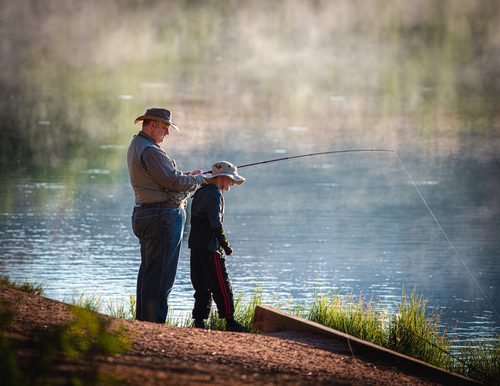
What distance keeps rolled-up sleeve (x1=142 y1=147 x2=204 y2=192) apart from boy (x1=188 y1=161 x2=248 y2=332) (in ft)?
1.28

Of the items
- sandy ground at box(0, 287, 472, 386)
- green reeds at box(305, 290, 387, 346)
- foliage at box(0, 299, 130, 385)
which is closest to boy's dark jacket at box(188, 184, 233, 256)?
sandy ground at box(0, 287, 472, 386)

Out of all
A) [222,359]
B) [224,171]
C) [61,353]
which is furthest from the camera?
[224,171]

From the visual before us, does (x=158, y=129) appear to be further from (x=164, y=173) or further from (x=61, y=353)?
(x=61, y=353)

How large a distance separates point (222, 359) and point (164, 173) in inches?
65.1

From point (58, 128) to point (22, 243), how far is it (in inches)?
3960

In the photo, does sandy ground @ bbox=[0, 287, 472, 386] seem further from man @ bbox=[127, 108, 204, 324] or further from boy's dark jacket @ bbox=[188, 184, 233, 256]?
boy's dark jacket @ bbox=[188, 184, 233, 256]

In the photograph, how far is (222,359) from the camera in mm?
3209

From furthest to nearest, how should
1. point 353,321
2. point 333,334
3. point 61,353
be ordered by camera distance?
point 353,321 → point 333,334 → point 61,353

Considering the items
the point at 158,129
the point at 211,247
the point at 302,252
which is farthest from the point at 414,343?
the point at 302,252

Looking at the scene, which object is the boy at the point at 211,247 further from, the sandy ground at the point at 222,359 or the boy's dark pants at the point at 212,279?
the sandy ground at the point at 222,359

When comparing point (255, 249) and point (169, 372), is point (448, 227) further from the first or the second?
point (169, 372)

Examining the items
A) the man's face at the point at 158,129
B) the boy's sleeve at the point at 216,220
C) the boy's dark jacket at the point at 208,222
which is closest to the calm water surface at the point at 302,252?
the boy's dark jacket at the point at 208,222

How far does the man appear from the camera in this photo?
438 cm

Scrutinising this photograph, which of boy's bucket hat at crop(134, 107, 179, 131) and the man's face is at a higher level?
boy's bucket hat at crop(134, 107, 179, 131)
